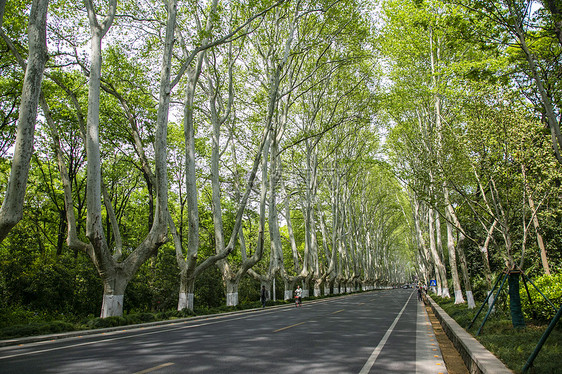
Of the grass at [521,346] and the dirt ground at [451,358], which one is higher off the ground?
the grass at [521,346]

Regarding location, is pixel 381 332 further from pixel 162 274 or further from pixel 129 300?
pixel 162 274

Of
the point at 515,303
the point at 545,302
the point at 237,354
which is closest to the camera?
the point at 237,354

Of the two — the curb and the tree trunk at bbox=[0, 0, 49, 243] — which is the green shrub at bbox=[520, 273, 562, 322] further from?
the tree trunk at bbox=[0, 0, 49, 243]

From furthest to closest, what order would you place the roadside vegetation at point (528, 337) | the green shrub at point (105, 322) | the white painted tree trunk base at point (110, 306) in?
the white painted tree trunk base at point (110, 306)
the green shrub at point (105, 322)
the roadside vegetation at point (528, 337)

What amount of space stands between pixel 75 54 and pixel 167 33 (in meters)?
4.89

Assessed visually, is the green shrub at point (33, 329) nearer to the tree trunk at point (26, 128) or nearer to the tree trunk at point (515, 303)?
the tree trunk at point (26, 128)

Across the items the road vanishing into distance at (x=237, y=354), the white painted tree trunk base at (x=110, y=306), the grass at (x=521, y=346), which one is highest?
the white painted tree trunk base at (x=110, y=306)

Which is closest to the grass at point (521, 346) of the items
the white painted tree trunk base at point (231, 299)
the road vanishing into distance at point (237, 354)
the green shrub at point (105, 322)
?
the road vanishing into distance at point (237, 354)

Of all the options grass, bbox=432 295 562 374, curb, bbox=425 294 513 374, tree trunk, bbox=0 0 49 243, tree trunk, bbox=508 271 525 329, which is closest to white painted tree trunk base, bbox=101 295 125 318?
tree trunk, bbox=0 0 49 243

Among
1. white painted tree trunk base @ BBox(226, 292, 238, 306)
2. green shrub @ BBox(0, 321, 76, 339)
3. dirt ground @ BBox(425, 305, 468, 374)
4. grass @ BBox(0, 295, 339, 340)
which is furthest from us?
white painted tree trunk base @ BBox(226, 292, 238, 306)

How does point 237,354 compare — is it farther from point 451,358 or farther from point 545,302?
point 545,302

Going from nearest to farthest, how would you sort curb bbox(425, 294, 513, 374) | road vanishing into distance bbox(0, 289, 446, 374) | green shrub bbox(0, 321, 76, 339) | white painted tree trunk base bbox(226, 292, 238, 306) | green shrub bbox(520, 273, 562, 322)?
1. curb bbox(425, 294, 513, 374)
2. road vanishing into distance bbox(0, 289, 446, 374)
3. green shrub bbox(520, 273, 562, 322)
4. green shrub bbox(0, 321, 76, 339)
5. white painted tree trunk base bbox(226, 292, 238, 306)

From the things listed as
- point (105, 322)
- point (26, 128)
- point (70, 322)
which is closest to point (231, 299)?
point (105, 322)

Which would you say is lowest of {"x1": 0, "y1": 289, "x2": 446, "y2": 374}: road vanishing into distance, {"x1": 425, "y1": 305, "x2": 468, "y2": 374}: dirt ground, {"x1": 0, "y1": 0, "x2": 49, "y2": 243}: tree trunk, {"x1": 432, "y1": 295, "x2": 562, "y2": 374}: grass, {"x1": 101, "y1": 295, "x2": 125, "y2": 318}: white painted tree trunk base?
{"x1": 425, "y1": 305, "x2": 468, "y2": 374}: dirt ground
